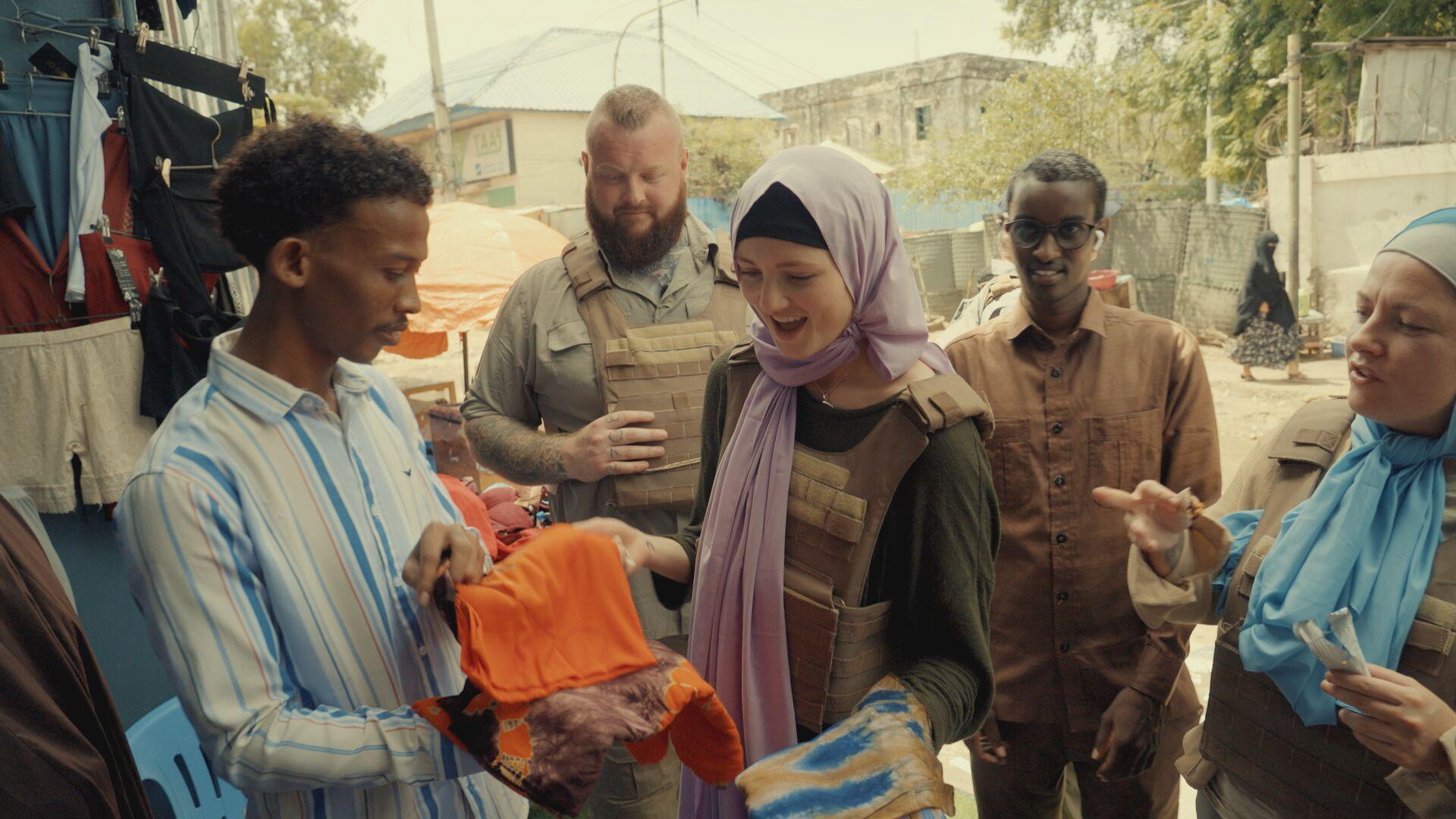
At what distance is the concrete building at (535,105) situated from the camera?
1169 inches

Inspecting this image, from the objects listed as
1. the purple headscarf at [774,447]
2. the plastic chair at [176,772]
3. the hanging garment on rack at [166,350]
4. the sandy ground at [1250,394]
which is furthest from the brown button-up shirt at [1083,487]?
the sandy ground at [1250,394]

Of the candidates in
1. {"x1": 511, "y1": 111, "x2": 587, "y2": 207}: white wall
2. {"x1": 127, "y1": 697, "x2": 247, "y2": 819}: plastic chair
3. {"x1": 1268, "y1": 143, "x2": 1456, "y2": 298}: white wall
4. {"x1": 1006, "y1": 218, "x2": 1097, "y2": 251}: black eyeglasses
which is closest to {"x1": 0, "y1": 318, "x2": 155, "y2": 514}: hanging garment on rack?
{"x1": 127, "y1": 697, "x2": 247, "y2": 819}: plastic chair

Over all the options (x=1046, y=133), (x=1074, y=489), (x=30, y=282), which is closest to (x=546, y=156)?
(x=1046, y=133)

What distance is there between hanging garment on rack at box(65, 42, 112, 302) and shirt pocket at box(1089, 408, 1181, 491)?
3412 mm

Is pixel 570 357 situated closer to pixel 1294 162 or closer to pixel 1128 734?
pixel 1128 734

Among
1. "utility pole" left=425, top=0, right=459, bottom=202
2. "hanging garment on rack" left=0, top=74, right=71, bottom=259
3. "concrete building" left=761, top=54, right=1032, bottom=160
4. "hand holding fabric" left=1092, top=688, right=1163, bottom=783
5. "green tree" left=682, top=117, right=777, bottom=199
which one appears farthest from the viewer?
"concrete building" left=761, top=54, right=1032, bottom=160

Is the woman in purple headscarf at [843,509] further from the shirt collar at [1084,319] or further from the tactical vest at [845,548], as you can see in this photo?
the shirt collar at [1084,319]

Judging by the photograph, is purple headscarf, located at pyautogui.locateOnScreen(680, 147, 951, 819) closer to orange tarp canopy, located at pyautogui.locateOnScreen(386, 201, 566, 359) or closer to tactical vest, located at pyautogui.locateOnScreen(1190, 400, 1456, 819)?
tactical vest, located at pyautogui.locateOnScreen(1190, 400, 1456, 819)

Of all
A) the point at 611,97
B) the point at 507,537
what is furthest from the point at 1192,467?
the point at 507,537

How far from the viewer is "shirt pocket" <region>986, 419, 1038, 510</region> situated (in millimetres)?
2602

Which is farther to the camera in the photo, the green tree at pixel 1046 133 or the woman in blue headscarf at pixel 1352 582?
the green tree at pixel 1046 133

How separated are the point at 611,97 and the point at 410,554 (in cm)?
175

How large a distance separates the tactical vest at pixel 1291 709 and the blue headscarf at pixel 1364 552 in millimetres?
42

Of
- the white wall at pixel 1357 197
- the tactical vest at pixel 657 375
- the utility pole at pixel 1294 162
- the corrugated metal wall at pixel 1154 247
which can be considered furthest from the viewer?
the corrugated metal wall at pixel 1154 247
